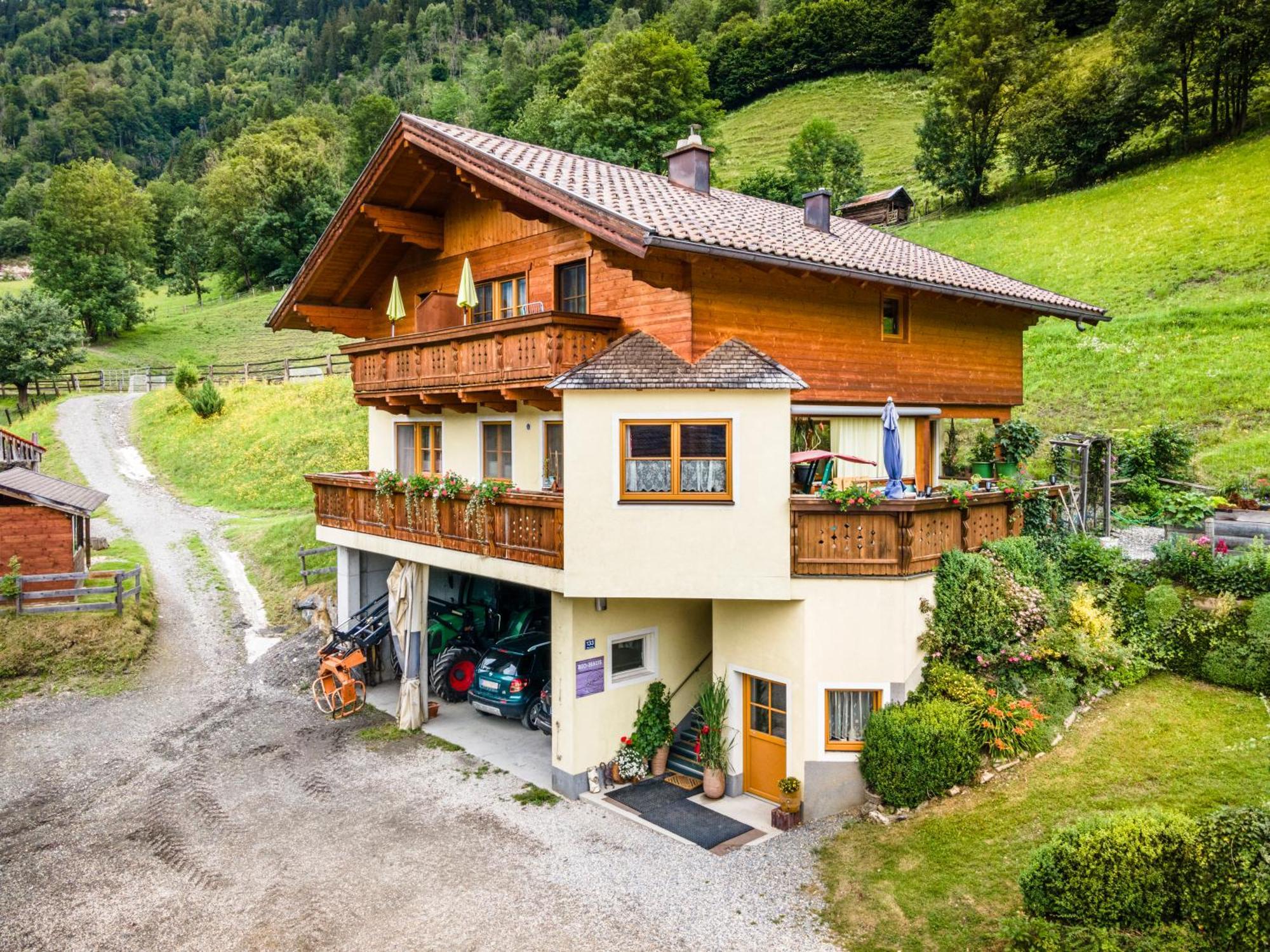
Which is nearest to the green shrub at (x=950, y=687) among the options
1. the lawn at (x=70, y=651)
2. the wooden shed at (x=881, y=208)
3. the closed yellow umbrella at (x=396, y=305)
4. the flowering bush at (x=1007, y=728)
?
the flowering bush at (x=1007, y=728)

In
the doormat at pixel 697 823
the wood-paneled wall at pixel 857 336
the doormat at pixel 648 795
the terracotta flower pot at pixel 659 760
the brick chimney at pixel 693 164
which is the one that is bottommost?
the doormat at pixel 697 823

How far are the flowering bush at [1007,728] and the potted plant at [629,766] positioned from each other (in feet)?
18.7

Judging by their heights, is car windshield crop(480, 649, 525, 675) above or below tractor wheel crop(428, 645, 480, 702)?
above

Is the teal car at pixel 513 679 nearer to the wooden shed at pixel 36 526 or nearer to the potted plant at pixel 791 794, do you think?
the potted plant at pixel 791 794

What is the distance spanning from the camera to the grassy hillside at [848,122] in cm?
6650

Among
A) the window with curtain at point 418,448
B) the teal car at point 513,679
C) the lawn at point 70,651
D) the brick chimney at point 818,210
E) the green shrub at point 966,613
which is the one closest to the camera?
the green shrub at point 966,613

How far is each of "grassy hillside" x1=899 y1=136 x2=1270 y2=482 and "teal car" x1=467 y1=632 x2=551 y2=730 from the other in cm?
1755

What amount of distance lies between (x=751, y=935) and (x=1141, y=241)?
38.6m

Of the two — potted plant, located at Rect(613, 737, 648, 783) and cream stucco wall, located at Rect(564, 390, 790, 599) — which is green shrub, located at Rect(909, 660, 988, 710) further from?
potted plant, located at Rect(613, 737, 648, 783)

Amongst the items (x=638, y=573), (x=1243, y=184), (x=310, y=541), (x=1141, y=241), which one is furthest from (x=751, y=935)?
(x=1243, y=184)

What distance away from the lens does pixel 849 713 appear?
1255 centimetres

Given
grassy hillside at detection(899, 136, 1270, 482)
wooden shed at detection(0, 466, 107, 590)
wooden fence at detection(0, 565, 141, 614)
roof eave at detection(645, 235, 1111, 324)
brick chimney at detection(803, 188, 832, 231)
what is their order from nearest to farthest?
roof eave at detection(645, 235, 1111, 324) → brick chimney at detection(803, 188, 832, 231) → wooden fence at detection(0, 565, 141, 614) → wooden shed at detection(0, 466, 107, 590) → grassy hillside at detection(899, 136, 1270, 482)

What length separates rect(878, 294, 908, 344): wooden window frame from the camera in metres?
16.4

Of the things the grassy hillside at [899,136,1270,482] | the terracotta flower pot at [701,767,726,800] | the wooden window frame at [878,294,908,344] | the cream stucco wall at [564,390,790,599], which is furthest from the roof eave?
the terracotta flower pot at [701,767,726,800]
